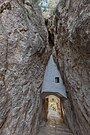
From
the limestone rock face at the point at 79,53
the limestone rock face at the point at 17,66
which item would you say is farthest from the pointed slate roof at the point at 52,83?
the limestone rock face at the point at 17,66

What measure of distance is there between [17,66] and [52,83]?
276cm

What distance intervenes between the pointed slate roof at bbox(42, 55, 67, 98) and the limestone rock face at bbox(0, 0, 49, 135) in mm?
1514

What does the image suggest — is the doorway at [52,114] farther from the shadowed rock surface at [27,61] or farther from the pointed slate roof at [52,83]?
the shadowed rock surface at [27,61]

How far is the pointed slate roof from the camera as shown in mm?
6230

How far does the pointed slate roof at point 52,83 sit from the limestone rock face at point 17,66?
59.6 inches

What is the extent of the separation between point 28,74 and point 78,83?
1441 millimetres

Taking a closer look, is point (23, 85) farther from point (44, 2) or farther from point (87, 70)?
Answer: point (44, 2)

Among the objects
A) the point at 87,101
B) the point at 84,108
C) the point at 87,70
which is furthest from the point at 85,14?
the point at 84,108

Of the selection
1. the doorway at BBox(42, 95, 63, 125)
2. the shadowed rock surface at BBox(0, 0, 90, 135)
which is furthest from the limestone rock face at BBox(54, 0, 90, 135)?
the doorway at BBox(42, 95, 63, 125)

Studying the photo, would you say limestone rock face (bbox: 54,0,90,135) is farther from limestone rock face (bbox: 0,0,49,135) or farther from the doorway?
the doorway

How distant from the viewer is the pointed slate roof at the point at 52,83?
6230 millimetres

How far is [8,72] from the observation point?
12.0ft

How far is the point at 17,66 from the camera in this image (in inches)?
153

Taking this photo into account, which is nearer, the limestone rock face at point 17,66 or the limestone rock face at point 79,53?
the limestone rock face at point 79,53
